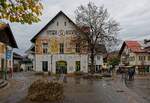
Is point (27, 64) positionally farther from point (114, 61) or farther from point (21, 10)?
point (21, 10)

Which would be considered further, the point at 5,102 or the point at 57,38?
the point at 57,38

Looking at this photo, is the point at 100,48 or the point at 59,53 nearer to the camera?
the point at 100,48

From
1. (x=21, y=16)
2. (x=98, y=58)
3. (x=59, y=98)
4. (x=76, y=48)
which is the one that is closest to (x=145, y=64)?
(x=98, y=58)

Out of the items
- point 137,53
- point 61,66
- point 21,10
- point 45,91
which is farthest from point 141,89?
point 137,53

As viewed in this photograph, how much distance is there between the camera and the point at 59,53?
246ft

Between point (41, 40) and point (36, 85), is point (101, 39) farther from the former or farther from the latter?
point (36, 85)

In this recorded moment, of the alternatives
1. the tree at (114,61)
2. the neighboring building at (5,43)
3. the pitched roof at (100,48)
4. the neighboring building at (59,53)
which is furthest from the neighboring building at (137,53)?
the neighboring building at (5,43)

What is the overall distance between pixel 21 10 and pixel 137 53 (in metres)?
85.3

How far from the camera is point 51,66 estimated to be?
73.6m

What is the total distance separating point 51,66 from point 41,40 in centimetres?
565

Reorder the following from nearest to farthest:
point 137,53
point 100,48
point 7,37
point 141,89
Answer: point 141,89, point 7,37, point 100,48, point 137,53

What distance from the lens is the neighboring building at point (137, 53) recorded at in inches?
3799

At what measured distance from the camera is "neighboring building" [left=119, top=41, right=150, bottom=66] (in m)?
96.5

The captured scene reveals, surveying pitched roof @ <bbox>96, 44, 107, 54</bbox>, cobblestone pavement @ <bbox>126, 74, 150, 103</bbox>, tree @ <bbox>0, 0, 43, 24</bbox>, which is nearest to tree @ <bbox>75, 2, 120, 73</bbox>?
pitched roof @ <bbox>96, 44, 107, 54</bbox>
